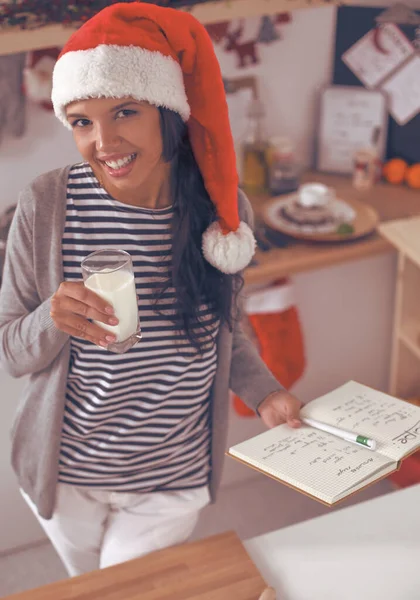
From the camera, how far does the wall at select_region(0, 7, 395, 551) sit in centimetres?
201

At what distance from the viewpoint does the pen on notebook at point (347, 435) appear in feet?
3.74

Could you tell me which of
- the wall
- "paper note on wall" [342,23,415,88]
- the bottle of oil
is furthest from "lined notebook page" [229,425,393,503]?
"paper note on wall" [342,23,415,88]

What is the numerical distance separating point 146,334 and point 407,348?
50.8 inches

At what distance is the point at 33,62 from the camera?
188cm

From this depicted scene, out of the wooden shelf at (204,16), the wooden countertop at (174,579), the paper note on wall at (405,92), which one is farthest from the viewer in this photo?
the paper note on wall at (405,92)

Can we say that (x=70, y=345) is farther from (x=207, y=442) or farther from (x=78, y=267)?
(x=207, y=442)

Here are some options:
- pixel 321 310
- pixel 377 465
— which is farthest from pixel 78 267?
pixel 321 310

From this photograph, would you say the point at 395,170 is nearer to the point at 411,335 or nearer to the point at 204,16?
the point at 411,335

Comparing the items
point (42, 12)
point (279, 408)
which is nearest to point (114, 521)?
point (279, 408)

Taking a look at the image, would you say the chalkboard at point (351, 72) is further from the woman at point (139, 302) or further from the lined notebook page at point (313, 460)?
the lined notebook page at point (313, 460)

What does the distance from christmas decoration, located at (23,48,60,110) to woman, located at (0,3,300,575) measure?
74cm

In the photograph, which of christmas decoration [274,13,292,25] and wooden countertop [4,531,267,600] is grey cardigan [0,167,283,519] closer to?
wooden countertop [4,531,267,600]

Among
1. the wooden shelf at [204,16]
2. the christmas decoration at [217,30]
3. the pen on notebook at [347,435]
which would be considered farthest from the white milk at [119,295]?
the christmas decoration at [217,30]

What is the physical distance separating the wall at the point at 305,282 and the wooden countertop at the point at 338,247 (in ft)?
0.64
